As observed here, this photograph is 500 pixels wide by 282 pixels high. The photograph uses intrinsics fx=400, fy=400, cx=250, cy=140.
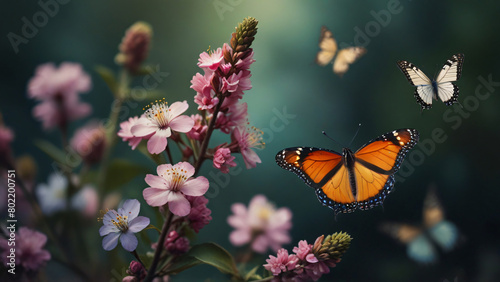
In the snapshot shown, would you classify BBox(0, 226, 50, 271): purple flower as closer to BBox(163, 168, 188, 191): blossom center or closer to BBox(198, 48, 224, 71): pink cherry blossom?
BBox(163, 168, 188, 191): blossom center

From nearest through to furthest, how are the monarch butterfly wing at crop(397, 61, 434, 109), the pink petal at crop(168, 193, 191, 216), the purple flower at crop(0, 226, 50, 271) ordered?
the pink petal at crop(168, 193, 191, 216)
the purple flower at crop(0, 226, 50, 271)
the monarch butterfly wing at crop(397, 61, 434, 109)

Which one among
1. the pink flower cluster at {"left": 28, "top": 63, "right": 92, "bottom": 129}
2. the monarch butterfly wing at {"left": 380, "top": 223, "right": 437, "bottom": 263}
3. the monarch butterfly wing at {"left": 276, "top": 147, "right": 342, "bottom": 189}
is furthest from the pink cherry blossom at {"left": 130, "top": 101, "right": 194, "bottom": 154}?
the monarch butterfly wing at {"left": 380, "top": 223, "right": 437, "bottom": 263}

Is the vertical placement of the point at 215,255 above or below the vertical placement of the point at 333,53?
below

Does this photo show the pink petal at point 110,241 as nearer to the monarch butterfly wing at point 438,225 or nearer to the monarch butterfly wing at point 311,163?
the monarch butterfly wing at point 311,163

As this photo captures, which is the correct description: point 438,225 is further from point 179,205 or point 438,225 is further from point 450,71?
point 179,205

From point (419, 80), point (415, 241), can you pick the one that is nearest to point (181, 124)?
point (419, 80)

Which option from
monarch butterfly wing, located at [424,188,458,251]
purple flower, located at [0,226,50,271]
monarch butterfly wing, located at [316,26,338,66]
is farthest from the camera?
monarch butterfly wing, located at [424,188,458,251]
